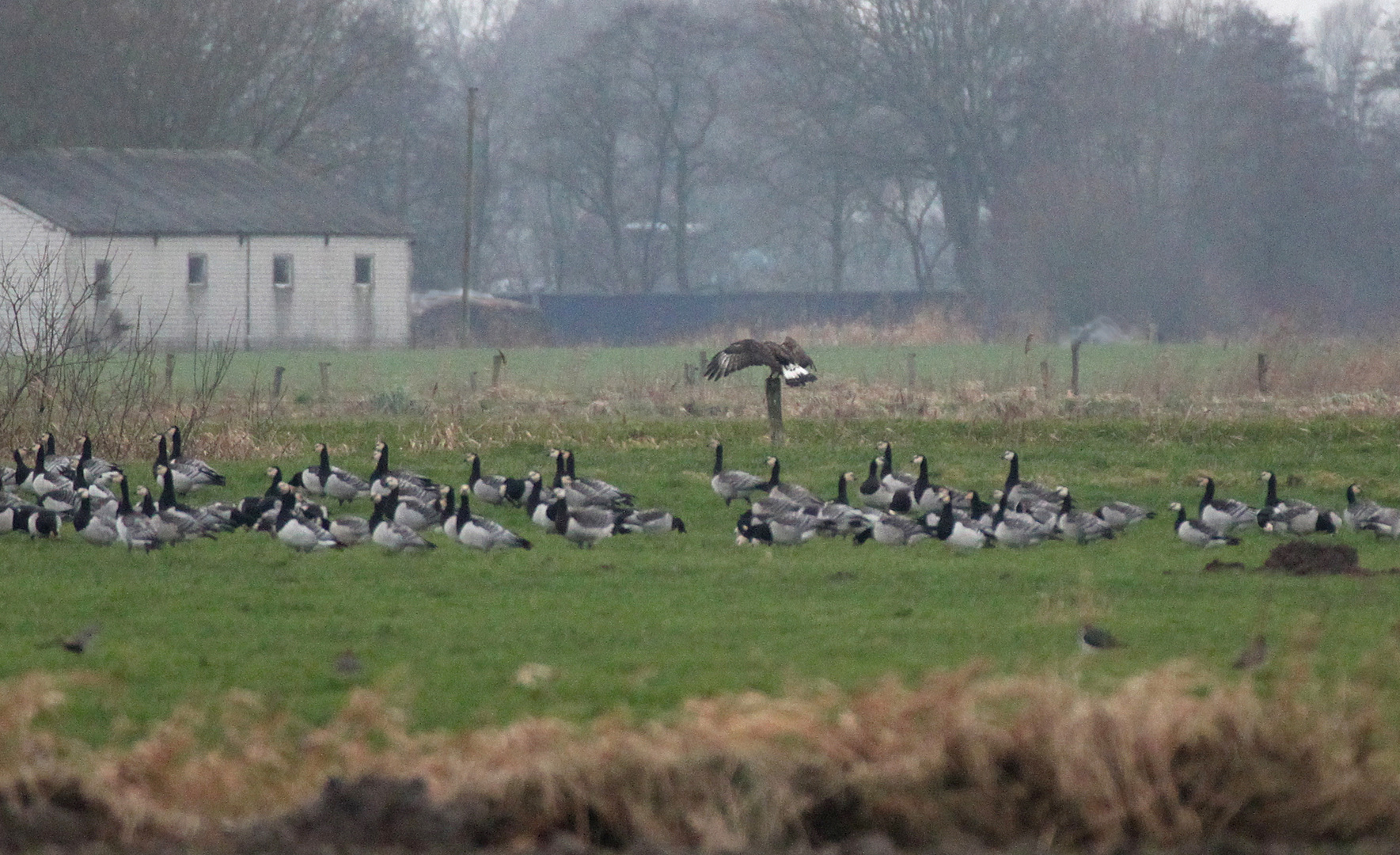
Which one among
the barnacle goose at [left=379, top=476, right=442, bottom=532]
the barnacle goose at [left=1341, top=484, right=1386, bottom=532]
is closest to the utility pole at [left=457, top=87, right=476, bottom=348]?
the barnacle goose at [left=379, top=476, right=442, bottom=532]

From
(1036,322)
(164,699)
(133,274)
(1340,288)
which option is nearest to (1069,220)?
(1036,322)

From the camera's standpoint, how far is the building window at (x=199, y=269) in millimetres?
60625

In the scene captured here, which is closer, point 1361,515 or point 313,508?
point 313,508

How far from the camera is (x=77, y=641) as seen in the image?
1174cm

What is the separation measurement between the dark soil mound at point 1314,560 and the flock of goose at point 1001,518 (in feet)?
5.82

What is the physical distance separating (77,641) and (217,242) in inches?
2009

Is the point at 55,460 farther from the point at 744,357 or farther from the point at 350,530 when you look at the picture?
the point at 744,357

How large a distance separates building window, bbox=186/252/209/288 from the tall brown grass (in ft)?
177

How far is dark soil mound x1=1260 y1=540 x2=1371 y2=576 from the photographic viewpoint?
14.9 meters

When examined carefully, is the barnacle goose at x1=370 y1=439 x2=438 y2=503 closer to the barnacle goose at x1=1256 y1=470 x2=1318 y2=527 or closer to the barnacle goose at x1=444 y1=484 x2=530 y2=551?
the barnacle goose at x1=444 y1=484 x2=530 y2=551

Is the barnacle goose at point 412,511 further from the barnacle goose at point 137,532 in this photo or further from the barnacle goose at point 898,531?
the barnacle goose at point 898,531

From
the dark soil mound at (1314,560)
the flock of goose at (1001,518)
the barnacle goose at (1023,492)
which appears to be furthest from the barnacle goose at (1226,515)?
the dark soil mound at (1314,560)

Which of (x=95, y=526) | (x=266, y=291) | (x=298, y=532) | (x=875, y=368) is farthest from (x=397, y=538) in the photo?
(x=266, y=291)

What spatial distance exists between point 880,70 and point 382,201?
22432 millimetres
